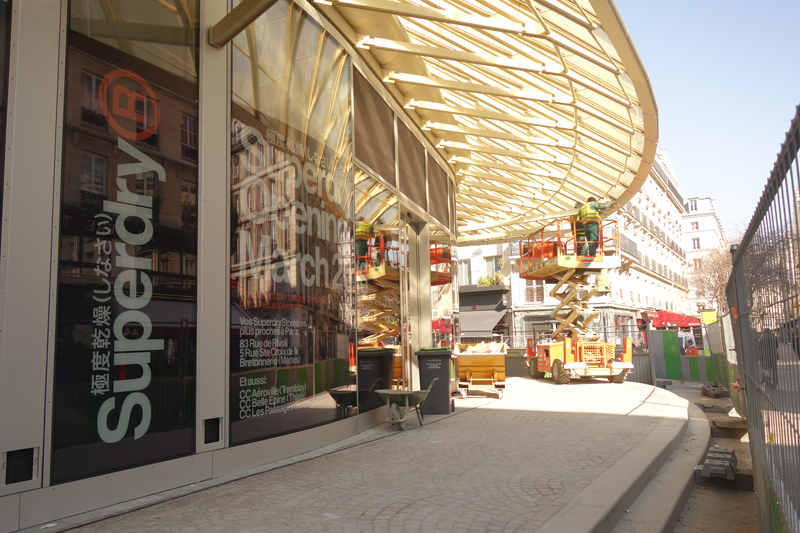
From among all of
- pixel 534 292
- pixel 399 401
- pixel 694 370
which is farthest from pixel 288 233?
pixel 534 292

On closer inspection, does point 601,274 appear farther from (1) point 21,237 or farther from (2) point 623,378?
(1) point 21,237

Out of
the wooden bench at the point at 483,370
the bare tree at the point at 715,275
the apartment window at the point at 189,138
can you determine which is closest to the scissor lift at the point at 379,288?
the wooden bench at the point at 483,370

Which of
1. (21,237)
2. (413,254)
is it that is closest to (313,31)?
(21,237)

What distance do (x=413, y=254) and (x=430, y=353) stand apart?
3.11 metres

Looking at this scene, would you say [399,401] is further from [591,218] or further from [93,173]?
[591,218]

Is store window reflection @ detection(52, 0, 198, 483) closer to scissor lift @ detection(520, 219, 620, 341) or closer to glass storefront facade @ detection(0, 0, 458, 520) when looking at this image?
glass storefront facade @ detection(0, 0, 458, 520)

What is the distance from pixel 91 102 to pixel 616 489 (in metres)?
5.45

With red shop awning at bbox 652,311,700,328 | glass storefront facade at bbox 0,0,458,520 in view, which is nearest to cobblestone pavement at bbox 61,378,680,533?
glass storefront facade at bbox 0,0,458,520

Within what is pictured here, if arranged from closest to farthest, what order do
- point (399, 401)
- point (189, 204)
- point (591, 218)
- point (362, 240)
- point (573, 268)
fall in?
point (189, 204) → point (399, 401) → point (362, 240) → point (591, 218) → point (573, 268)

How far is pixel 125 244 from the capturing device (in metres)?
5.06

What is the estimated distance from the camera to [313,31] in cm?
819

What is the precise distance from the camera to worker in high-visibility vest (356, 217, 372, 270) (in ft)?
31.9

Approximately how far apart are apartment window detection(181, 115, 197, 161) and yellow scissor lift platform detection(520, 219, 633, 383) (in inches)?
585

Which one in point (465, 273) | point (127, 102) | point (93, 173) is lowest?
point (93, 173)
